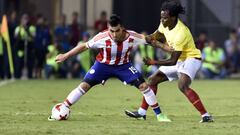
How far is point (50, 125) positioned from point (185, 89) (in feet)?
7.84

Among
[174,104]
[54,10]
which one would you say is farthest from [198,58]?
[54,10]

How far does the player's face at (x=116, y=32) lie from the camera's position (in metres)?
13.9

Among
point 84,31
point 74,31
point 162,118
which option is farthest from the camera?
point 84,31

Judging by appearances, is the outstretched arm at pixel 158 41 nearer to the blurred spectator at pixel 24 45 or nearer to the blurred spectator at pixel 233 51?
the blurred spectator at pixel 24 45

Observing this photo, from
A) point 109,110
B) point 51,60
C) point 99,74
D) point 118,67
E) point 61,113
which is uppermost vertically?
point 118,67

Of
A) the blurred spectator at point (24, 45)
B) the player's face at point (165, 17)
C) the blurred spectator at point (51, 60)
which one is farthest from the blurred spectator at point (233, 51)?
the player's face at point (165, 17)

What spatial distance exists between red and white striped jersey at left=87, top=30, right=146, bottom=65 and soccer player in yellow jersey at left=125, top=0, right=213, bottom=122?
323mm

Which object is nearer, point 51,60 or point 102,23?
point 51,60

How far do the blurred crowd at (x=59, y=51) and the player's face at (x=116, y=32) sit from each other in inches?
632

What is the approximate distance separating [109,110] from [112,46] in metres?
3.09

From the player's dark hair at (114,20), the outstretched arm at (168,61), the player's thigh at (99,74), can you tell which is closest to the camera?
the outstretched arm at (168,61)

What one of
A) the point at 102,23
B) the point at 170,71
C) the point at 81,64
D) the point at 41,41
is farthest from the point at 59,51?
the point at 170,71

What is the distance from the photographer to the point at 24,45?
30359 mm

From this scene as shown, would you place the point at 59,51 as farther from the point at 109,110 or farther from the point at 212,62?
the point at 109,110
